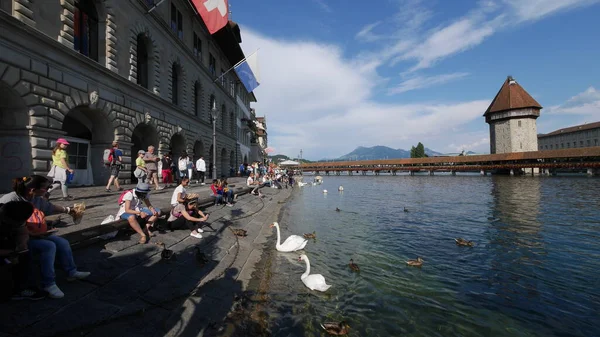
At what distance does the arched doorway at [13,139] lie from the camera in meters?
10.1

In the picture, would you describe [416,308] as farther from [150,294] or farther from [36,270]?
[36,270]

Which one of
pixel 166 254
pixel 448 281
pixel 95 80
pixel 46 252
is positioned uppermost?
pixel 95 80

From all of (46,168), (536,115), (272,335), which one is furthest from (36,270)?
(536,115)

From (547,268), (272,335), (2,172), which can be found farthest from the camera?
(2,172)

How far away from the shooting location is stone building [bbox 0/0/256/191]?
33.3ft

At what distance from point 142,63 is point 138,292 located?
736 inches

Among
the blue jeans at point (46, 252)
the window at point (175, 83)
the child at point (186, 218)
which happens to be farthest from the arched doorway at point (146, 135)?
the blue jeans at point (46, 252)

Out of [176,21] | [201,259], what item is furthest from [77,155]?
[176,21]

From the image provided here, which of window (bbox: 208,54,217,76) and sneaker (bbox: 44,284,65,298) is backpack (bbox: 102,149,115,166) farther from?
window (bbox: 208,54,217,76)

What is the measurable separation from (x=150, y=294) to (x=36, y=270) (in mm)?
1617

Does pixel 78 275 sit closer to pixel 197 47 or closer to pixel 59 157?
pixel 59 157

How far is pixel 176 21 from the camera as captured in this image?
73.6 ft

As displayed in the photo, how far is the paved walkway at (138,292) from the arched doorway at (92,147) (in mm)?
7935

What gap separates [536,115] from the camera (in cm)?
6247
